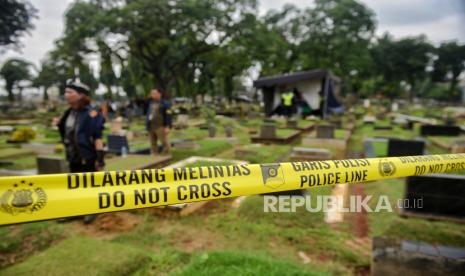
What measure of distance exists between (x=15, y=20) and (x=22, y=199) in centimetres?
3106

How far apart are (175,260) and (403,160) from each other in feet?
8.03

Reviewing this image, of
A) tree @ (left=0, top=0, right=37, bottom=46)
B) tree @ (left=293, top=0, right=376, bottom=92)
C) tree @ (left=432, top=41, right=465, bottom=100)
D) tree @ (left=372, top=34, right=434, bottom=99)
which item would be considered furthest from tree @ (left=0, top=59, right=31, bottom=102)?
tree @ (left=432, top=41, right=465, bottom=100)

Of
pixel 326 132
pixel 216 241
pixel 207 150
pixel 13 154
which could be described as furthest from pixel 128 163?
pixel 326 132

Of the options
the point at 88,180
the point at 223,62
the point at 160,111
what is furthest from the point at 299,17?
the point at 88,180

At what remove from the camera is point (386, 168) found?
244cm

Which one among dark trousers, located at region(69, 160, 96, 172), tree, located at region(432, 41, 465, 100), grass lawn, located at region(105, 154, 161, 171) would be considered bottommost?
grass lawn, located at region(105, 154, 161, 171)

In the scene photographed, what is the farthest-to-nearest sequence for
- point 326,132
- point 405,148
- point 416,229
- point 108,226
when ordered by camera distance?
point 326,132 → point 405,148 → point 108,226 → point 416,229

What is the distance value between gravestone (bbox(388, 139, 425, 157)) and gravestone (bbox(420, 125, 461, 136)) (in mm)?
6765

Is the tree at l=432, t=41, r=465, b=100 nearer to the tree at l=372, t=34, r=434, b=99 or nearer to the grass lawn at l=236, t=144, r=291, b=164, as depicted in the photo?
the tree at l=372, t=34, r=434, b=99

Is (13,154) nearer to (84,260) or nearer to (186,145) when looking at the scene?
(186,145)

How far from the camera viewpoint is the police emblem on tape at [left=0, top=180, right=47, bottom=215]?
1622 millimetres

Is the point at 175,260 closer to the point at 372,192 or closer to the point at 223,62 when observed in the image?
the point at 372,192

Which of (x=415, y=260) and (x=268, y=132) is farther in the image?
(x=268, y=132)

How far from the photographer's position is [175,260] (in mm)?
3104
